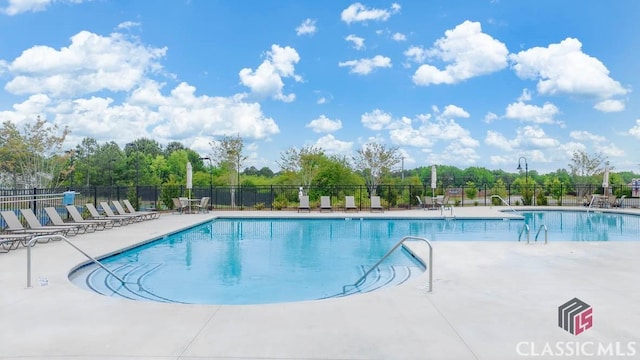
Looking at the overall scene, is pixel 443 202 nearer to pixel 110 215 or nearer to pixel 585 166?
pixel 110 215

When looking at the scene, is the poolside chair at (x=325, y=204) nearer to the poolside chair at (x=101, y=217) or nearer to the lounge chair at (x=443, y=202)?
the lounge chair at (x=443, y=202)

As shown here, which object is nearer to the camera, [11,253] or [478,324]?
[478,324]

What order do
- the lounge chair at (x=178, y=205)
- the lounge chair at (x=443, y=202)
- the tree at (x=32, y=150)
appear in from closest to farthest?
the lounge chair at (x=178, y=205), the lounge chair at (x=443, y=202), the tree at (x=32, y=150)

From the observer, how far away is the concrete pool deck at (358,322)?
400 centimetres

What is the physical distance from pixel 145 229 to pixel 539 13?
57.3 ft

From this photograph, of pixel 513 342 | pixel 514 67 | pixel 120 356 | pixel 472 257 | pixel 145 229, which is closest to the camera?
pixel 120 356

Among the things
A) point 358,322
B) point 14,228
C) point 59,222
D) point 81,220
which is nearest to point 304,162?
point 81,220

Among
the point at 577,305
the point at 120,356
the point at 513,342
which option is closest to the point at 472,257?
the point at 577,305

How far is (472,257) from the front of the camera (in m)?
8.57

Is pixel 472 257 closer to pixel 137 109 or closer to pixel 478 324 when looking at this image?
pixel 478 324

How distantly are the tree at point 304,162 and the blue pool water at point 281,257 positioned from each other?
10.0 m

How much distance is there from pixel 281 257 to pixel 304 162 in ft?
58.2

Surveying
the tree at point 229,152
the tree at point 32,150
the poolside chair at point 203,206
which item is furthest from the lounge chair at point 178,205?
the tree at point 32,150

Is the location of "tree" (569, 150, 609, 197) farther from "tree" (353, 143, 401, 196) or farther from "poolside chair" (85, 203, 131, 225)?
"poolside chair" (85, 203, 131, 225)
